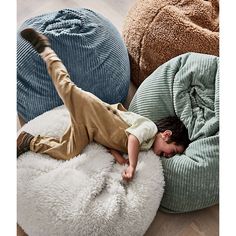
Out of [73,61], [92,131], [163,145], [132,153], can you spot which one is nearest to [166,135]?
[163,145]

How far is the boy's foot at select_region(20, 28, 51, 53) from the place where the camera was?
4.78 ft

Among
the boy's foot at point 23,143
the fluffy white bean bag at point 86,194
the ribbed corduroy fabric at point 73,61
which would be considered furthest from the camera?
the ribbed corduroy fabric at point 73,61

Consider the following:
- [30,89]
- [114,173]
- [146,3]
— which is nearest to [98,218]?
[114,173]

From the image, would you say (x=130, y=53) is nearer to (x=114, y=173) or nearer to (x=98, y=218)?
(x=114, y=173)

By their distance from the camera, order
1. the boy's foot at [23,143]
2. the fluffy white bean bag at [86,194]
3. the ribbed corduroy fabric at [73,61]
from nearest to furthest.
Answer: the fluffy white bean bag at [86,194] < the boy's foot at [23,143] < the ribbed corduroy fabric at [73,61]

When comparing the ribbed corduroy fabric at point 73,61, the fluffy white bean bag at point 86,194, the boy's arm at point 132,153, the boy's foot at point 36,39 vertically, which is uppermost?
the boy's foot at point 36,39

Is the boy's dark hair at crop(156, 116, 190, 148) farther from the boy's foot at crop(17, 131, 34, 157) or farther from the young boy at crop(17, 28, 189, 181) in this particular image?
the boy's foot at crop(17, 131, 34, 157)

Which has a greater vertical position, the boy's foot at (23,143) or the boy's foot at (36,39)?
the boy's foot at (36,39)

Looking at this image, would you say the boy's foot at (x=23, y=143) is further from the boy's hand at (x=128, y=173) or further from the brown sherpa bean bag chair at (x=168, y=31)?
the brown sherpa bean bag chair at (x=168, y=31)

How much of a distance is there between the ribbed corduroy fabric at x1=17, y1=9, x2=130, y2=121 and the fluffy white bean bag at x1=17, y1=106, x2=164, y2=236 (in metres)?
0.25

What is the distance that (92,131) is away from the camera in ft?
4.96

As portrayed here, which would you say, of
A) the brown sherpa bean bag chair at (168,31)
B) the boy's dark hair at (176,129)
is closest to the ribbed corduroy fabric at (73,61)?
the brown sherpa bean bag chair at (168,31)

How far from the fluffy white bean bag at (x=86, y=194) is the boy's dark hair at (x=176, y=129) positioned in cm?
11

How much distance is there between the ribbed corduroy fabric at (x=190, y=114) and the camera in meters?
1.53
